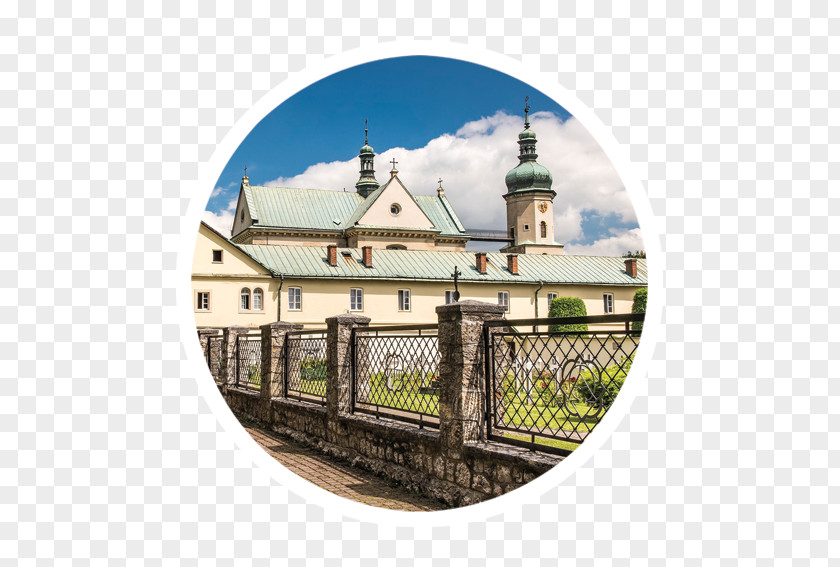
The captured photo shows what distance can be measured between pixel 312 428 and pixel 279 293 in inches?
963

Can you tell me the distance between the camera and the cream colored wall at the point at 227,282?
3200cm

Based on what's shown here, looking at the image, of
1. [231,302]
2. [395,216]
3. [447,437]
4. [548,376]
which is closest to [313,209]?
[395,216]

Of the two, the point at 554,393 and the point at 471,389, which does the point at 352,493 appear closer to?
the point at 471,389

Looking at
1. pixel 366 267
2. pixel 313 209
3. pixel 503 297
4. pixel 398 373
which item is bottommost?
pixel 398 373

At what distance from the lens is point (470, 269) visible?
37.8 metres

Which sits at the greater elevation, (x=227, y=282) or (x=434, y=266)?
(x=434, y=266)

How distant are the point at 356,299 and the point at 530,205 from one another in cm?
2603

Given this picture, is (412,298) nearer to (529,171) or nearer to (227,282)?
(227,282)

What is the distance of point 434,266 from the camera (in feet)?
123

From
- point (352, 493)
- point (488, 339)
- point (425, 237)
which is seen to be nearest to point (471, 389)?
point (488, 339)

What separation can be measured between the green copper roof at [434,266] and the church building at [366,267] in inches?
2.3

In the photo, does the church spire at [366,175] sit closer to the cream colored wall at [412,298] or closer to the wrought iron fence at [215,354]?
the cream colored wall at [412,298]

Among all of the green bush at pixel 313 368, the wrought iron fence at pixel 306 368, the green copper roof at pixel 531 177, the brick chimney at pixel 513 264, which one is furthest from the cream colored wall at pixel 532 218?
the green bush at pixel 313 368

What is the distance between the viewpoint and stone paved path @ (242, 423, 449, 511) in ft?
21.6
